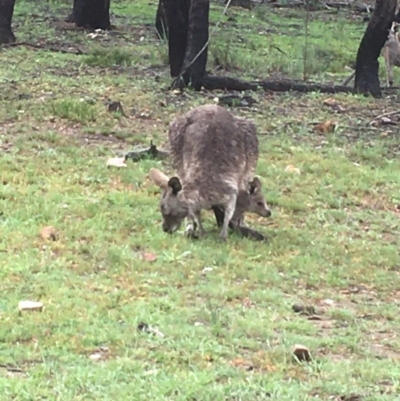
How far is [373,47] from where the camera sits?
14562 millimetres

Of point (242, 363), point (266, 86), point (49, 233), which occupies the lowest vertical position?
point (266, 86)

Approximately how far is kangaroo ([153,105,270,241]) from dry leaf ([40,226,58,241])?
84cm

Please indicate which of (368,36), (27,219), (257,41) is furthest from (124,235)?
(257,41)

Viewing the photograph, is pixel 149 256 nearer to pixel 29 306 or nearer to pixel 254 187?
pixel 254 187

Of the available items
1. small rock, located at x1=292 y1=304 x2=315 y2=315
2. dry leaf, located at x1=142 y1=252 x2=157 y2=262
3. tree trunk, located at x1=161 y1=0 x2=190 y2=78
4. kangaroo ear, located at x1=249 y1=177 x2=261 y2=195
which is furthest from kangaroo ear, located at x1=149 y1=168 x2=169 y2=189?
tree trunk, located at x1=161 y1=0 x2=190 y2=78

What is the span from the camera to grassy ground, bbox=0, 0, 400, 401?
4.92 m

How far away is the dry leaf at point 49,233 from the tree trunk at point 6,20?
9425 millimetres

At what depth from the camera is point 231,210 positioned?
7.59 m

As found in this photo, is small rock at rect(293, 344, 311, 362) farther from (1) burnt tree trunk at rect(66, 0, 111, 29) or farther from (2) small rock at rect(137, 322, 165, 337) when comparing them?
(1) burnt tree trunk at rect(66, 0, 111, 29)

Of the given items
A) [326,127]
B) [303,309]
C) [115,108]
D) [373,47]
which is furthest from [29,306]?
[373,47]

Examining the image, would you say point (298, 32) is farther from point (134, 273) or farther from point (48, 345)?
point (48, 345)

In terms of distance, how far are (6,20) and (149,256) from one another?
10.2 m

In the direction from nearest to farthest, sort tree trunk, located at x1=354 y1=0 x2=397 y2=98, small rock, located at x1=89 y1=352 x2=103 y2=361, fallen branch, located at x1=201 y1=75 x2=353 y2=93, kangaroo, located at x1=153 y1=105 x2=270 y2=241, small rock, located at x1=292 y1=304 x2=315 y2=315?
small rock, located at x1=89 y1=352 x2=103 y2=361, small rock, located at x1=292 y1=304 x2=315 y2=315, kangaroo, located at x1=153 y1=105 x2=270 y2=241, fallen branch, located at x1=201 y1=75 x2=353 y2=93, tree trunk, located at x1=354 y1=0 x2=397 y2=98

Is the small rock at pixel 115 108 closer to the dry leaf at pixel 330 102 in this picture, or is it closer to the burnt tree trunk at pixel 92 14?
the dry leaf at pixel 330 102
